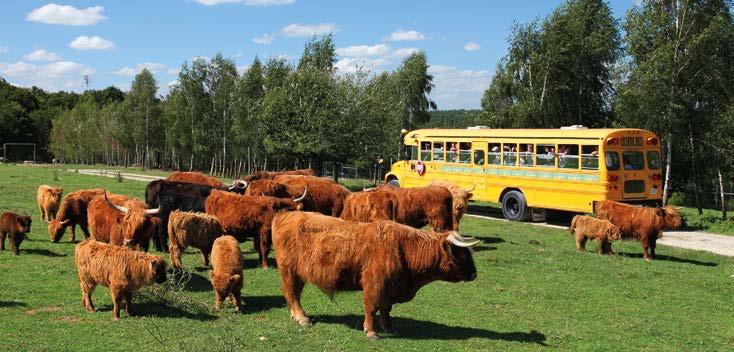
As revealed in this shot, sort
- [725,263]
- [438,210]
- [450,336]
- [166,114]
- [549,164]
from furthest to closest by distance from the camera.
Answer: [166,114]
[549,164]
[725,263]
[438,210]
[450,336]

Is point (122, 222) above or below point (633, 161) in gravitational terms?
below

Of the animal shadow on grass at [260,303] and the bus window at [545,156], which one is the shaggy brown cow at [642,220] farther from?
the animal shadow on grass at [260,303]

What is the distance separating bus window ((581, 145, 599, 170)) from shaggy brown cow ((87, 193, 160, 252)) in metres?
16.0

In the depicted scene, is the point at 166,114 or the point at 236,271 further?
the point at 166,114

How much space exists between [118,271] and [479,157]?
2059 cm

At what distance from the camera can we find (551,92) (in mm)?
41375

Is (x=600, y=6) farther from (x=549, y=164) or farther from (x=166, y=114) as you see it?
(x=166, y=114)

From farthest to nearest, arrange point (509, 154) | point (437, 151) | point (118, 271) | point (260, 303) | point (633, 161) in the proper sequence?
point (437, 151) < point (509, 154) < point (633, 161) < point (260, 303) < point (118, 271)

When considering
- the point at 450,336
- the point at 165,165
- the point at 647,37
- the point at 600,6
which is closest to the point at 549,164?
the point at 647,37

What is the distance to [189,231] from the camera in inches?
497

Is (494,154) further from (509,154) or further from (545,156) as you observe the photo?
(545,156)

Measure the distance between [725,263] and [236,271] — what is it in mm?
13975

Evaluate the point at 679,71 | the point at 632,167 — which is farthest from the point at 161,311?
the point at 679,71

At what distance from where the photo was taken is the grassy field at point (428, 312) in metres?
8.55
